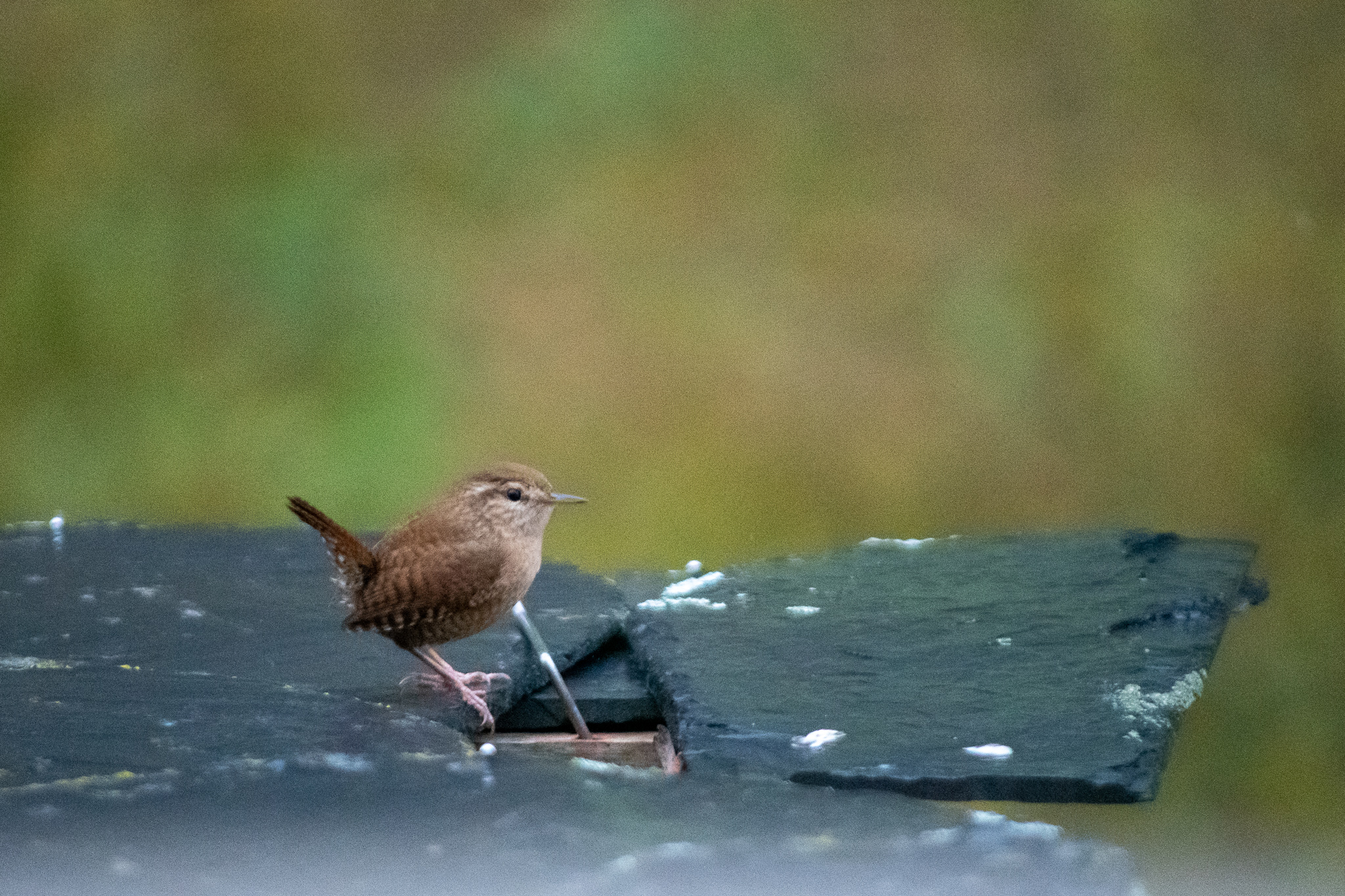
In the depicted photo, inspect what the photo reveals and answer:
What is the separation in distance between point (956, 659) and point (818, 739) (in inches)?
18.5

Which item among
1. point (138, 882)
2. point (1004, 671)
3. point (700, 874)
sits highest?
point (1004, 671)

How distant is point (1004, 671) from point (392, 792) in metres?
0.98

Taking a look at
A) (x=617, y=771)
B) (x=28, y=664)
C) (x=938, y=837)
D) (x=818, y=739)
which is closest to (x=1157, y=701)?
(x=818, y=739)

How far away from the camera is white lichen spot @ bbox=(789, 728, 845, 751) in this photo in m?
2.03

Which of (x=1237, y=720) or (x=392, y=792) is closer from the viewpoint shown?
(x=392, y=792)

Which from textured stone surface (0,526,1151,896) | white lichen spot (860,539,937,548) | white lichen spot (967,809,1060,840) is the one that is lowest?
textured stone surface (0,526,1151,896)

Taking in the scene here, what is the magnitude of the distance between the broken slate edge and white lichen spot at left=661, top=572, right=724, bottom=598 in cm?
3

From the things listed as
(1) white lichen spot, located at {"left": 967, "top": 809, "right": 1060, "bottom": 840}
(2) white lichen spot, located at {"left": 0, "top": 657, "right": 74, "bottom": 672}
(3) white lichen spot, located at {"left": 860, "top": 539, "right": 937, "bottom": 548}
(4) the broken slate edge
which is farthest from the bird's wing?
(3) white lichen spot, located at {"left": 860, "top": 539, "right": 937, "bottom": 548}

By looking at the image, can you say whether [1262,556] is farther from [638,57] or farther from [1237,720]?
[638,57]

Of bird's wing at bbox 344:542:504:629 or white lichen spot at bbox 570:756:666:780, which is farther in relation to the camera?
bird's wing at bbox 344:542:504:629

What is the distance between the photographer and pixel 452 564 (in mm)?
2223

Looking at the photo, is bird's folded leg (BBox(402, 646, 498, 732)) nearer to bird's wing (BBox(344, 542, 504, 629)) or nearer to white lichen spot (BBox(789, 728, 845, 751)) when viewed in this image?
bird's wing (BBox(344, 542, 504, 629))

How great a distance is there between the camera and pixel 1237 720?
12.8ft

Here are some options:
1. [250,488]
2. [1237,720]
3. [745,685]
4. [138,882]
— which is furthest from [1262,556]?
[138,882]
